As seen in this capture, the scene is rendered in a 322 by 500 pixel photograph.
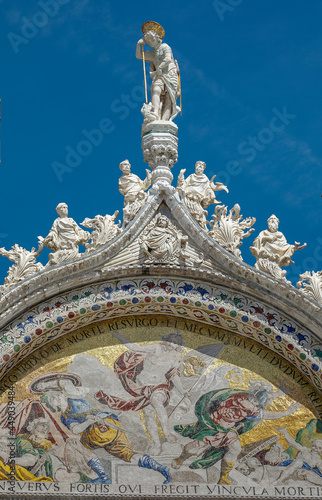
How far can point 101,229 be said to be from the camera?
13.7 metres

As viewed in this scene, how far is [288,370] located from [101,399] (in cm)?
197

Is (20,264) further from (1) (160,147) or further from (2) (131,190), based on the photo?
(1) (160,147)

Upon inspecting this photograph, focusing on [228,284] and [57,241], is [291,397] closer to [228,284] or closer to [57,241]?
[228,284]

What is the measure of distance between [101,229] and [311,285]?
225cm

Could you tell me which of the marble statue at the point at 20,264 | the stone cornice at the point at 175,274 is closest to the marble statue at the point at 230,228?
the stone cornice at the point at 175,274

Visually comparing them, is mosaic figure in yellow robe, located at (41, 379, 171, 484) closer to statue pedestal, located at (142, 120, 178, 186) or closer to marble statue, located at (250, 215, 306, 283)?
marble statue, located at (250, 215, 306, 283)

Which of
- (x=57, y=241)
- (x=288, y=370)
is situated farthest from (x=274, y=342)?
(x=57, y=241)

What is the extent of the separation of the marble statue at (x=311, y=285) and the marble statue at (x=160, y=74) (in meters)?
2.40

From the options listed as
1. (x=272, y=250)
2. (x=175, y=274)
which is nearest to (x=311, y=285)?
(x=272, y=250)

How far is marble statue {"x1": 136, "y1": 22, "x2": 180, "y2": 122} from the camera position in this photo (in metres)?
14.5

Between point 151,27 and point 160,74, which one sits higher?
point 151,27

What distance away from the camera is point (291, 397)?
13.4 m

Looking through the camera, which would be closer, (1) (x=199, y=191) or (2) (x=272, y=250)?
(2) (x=272, y=250)

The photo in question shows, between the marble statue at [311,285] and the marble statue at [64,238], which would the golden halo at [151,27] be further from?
the marble statue at [311,285]
